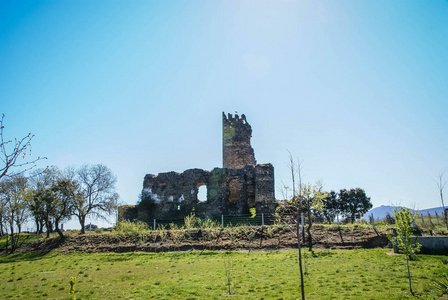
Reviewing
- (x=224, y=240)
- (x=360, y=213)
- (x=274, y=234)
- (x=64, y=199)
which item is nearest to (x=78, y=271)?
(x=224, y=240)

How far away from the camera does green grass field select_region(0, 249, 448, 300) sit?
10383 mm

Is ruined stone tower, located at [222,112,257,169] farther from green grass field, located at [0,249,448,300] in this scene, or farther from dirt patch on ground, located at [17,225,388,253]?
green grass field, located at [0,249,448,300]

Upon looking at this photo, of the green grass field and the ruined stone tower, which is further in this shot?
the ruined stone tower

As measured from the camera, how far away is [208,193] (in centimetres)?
3216

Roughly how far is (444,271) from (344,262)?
4.05 meters

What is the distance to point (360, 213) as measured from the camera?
46188 mm

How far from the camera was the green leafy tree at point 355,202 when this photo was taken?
46.6 meters

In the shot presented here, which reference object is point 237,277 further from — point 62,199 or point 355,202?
point 355,202

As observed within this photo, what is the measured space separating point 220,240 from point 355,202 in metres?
32.2

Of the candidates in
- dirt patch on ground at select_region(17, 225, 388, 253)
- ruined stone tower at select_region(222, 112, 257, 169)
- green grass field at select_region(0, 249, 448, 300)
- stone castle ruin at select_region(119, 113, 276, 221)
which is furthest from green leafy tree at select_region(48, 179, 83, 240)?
ruined stone tower at select_region(222, 112, 257, 169)

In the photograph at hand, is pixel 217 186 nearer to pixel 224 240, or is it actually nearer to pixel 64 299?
pixel 224 240

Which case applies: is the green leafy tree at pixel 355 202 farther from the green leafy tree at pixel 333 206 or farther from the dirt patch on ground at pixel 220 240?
the dirt patch on ground at pixel 220 240

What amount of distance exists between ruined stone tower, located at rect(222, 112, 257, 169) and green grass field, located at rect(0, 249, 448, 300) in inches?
926

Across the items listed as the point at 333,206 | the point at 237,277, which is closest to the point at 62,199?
the point at 237,277
